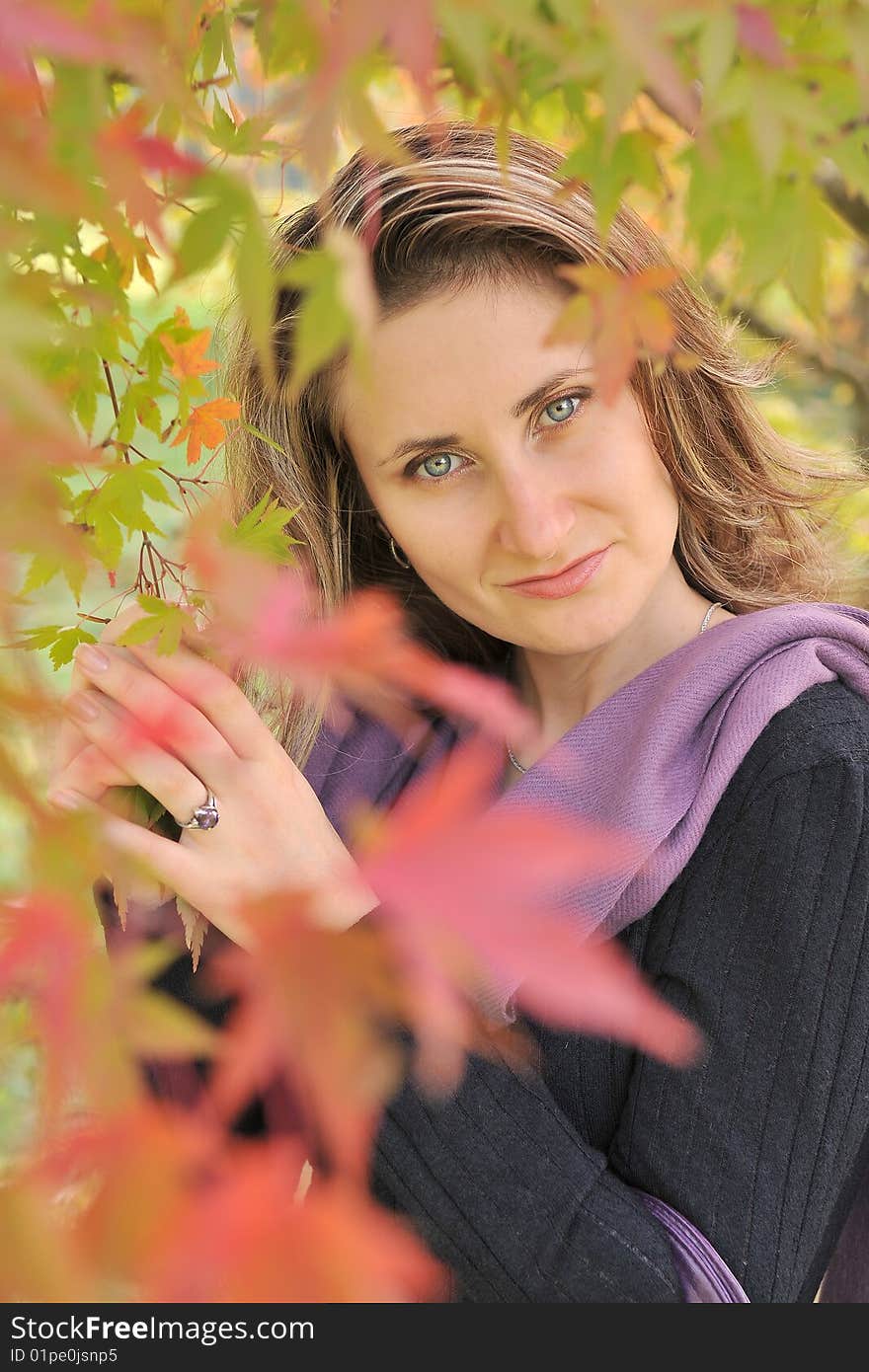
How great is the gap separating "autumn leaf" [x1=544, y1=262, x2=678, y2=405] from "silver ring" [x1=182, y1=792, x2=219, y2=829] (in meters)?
0.50

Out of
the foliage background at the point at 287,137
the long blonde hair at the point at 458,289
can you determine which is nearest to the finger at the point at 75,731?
the foliage background at the point at 287,137

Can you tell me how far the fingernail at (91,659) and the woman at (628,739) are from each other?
1.10 ft

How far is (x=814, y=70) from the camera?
0.57 meters

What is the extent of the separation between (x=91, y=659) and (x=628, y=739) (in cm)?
51

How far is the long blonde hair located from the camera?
1.15m

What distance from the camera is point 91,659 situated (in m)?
0.93

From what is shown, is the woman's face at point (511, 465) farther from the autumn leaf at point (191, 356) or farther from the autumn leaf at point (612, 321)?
the autumn leaf at point (612, 321)

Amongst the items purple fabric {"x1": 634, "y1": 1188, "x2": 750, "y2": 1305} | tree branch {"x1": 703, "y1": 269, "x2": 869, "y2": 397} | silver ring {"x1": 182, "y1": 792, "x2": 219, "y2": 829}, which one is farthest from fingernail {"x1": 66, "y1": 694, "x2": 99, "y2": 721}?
tree branch {"x1": 703, "y1": 269, "x2": 869, "y2": 397}

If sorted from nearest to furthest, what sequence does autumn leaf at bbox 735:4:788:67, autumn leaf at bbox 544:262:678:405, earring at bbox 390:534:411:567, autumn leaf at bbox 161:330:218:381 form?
autumn leaf at bbox 735:4:788:67, autumn leaf at bbox 544:262:678:405, autumn leaf at bbox 161:330:218:381, earring at bbox 390:534:411:567

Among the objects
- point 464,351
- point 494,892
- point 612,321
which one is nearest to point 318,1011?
point 494,892

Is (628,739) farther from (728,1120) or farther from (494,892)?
(494,892)

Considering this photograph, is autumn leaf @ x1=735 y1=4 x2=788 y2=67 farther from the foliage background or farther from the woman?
the woman

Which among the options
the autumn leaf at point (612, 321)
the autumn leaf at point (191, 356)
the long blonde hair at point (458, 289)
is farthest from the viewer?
the long blonde hair at point (458, 289)

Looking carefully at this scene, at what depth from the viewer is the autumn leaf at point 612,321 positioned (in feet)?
1.91
